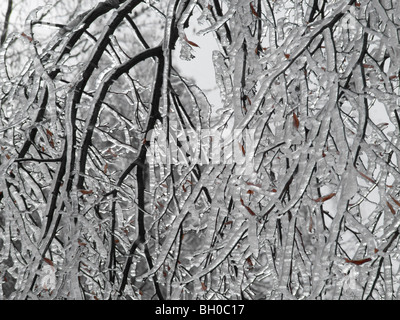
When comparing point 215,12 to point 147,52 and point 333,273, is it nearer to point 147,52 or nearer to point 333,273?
point 147,52

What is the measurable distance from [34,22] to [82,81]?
29 centimetres

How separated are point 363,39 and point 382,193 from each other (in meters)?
0.38

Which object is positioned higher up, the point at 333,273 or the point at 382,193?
the point at 382,193

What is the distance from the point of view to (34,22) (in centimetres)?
179

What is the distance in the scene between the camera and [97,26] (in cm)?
871

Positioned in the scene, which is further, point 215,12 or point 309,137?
point 215,12

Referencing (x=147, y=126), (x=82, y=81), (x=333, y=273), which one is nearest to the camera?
(x=333, y=273)

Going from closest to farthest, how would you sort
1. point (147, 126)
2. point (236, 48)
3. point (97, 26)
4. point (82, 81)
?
point (236, 48) < point (82, 81) < point (147, 126) < point (97, 26)
